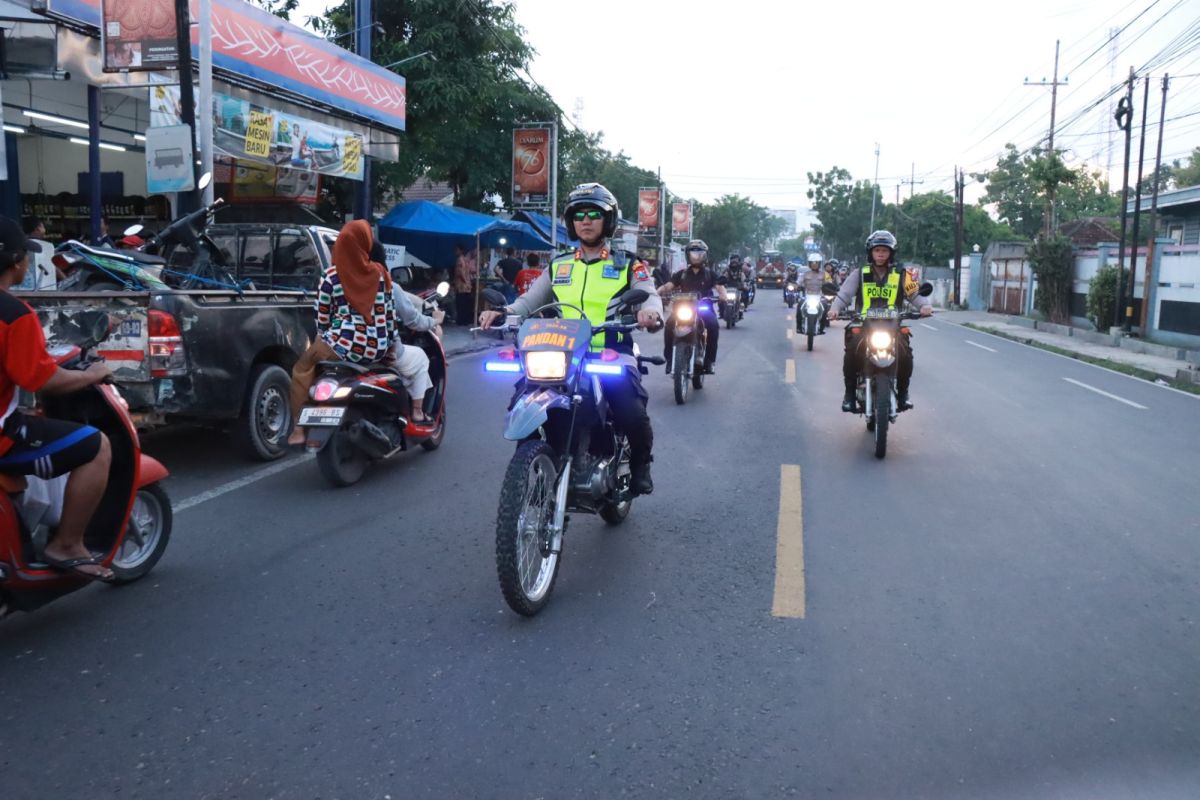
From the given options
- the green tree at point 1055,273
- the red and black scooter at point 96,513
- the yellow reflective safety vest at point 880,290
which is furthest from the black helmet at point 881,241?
the green tree at point 1055,273

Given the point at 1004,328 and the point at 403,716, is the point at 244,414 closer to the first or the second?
the point at 403,716

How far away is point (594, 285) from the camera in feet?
17.1

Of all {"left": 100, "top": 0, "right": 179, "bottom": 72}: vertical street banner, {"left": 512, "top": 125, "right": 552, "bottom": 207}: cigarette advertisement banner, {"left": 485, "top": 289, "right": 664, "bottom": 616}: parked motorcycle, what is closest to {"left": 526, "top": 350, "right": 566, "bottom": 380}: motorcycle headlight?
{"left": 485, "top": 289, "right": 664, "bottom": 616}: parked motorcycle

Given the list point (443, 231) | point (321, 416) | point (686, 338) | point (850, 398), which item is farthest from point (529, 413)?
point (443, 231)

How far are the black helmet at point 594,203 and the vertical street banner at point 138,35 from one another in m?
6.99

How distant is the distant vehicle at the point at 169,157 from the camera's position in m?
9.95

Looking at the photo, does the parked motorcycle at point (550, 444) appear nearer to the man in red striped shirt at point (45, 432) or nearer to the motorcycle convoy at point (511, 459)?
the motorcycle convoy at point (511, 459)

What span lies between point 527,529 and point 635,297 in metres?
1.28

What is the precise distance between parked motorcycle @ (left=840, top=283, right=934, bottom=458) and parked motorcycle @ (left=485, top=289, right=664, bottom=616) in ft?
11.5

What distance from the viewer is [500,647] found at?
397 cm

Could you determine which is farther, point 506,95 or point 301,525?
point 506,95

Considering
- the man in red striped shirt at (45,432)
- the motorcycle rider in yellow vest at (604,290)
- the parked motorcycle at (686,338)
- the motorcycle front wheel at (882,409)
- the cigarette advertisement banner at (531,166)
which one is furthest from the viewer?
the cigarette advertisement banner at (531,166)

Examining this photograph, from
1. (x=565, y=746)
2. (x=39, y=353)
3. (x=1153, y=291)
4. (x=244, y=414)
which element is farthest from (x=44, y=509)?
(x=1153, y=291)

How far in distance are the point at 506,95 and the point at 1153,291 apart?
57.7ft
